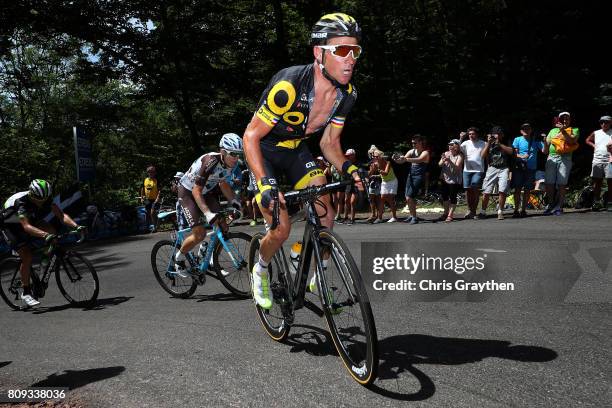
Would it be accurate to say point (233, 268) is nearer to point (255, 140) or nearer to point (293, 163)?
point (293, 163)

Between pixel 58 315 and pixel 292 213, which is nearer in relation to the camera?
pixel 292 213

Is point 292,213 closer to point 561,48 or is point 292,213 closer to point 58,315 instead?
point 58,315

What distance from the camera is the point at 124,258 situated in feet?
36.4

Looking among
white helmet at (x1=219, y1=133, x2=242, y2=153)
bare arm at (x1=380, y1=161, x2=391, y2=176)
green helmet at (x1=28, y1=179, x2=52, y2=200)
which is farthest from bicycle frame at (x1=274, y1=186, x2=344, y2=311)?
bare arm at (x1=380, y1=161, x2=391, y2=176)

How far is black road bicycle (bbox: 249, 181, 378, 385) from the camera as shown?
3.00 metres

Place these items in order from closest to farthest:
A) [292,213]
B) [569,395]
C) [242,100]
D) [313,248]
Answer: [569,395]
[313,248]
[292,213]
[242,100]

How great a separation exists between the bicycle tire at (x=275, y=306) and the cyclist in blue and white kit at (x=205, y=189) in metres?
1.66

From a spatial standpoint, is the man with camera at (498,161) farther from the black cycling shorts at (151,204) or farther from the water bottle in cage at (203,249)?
the black cycling shorts at (151,204)

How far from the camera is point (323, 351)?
4.01m

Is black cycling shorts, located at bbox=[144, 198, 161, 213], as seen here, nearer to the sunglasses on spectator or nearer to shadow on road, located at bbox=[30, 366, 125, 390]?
shadow on road, located at bbox=[30, 366, 125, 390]

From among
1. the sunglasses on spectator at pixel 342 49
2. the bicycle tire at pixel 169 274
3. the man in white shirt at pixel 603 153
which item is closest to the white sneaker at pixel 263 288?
the sunglasses on spectator at pixel 342 49

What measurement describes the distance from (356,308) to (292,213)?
134 centimetres

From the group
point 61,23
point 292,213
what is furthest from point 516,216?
point 61,23

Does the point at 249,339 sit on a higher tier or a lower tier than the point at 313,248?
lower
